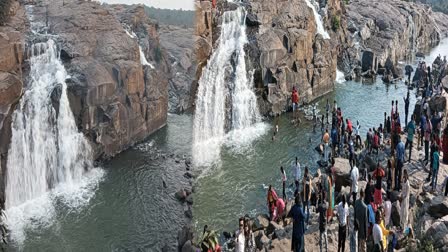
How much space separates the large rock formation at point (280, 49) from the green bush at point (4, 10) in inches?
439

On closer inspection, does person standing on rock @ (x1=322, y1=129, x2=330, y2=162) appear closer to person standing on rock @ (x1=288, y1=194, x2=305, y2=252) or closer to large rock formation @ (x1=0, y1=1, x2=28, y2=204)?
person standing on rock @ (x1=288, y1=194, x2=305, y2=252)

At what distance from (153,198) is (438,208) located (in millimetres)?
12496

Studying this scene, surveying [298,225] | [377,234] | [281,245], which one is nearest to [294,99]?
[281,245]

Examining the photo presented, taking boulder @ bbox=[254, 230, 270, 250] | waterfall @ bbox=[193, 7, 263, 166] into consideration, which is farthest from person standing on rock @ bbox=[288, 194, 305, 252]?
waterfall @ bbox=[193, 7, 263, 166]

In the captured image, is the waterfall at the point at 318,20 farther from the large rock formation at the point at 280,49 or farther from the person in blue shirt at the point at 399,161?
the person in blue shirt at the point at 399,161

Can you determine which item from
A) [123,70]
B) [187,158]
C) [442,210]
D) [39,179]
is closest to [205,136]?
[187,158]

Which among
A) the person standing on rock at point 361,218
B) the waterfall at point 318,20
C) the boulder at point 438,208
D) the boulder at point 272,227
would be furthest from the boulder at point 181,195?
the waterfall at point 318,20

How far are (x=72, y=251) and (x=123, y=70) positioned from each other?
42.3ft

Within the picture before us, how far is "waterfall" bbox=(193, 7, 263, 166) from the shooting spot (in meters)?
31.4

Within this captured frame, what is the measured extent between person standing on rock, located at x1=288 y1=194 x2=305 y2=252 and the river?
240 inches

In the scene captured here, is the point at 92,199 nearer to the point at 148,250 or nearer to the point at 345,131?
the point at 148,250

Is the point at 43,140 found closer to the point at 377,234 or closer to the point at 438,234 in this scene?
the point at 377,234

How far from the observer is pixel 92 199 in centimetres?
2306

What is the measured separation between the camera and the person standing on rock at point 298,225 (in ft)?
44.7
